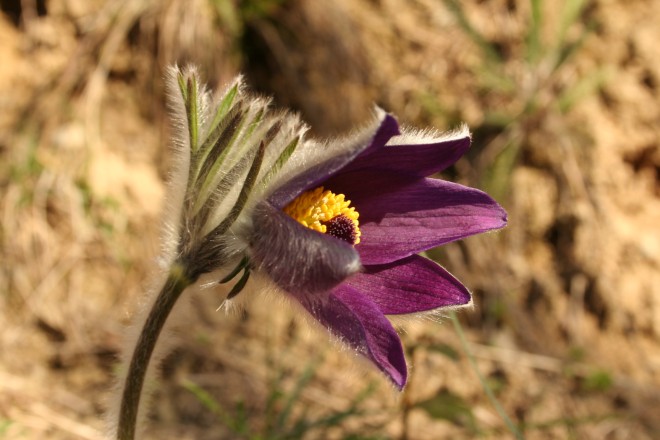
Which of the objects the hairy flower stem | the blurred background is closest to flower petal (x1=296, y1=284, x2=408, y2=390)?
the hairy flower stem

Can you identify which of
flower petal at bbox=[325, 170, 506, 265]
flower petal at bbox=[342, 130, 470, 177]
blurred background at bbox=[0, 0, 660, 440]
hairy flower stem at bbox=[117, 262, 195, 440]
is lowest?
blurred background at bbox=[0, 0, 660, 440]

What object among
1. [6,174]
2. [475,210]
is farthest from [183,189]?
[6,174]

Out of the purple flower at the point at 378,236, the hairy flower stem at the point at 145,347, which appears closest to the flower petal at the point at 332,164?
the purple flower at the point at 378,236

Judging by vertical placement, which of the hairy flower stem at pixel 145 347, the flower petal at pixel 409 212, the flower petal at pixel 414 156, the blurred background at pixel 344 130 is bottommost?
the blurred background at pixel 344 130

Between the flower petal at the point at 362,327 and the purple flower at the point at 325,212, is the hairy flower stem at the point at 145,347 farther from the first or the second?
the flower petal at the point at 362,327

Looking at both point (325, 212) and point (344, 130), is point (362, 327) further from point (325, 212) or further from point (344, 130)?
point (344, 130)

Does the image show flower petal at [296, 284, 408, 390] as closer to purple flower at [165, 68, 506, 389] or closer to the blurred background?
purple flower at [165, 68, 506, 389]

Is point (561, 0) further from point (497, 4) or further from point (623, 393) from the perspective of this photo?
point (623, 393)
